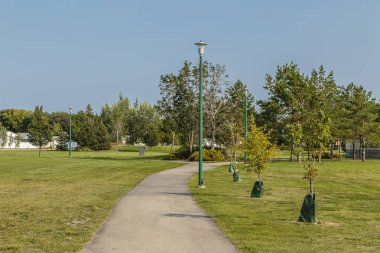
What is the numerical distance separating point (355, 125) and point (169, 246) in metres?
53.6

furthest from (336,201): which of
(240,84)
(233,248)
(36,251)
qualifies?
(240,84)

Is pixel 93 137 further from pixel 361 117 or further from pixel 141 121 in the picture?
pixel 361 117

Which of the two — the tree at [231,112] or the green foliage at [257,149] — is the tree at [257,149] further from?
the tree at [231,112]

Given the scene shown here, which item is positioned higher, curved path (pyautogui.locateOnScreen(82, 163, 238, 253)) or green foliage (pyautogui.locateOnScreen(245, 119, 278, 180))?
green foliage (pyautogui.locateOnScreen(245, 119, 278, 180))

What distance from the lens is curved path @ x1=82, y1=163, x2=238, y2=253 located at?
8.53 metres

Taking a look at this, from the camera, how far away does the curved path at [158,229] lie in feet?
28.0

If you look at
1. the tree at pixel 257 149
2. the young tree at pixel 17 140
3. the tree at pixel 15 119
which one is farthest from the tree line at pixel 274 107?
the tree at pixel 15 119

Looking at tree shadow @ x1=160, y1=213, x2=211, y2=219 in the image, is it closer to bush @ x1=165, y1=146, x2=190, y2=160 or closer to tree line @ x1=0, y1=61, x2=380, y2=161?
tree line @ x1=0, y1=61, x2=380, y2=161

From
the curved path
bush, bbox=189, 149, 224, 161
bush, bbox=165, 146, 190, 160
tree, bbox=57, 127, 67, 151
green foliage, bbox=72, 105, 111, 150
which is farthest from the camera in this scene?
tree, bbox=57, 127, 67, 151

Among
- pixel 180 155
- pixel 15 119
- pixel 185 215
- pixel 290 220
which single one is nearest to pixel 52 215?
pixel 185 215

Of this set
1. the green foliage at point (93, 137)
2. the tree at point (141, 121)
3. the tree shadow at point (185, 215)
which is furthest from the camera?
the tree at point (141, 121)

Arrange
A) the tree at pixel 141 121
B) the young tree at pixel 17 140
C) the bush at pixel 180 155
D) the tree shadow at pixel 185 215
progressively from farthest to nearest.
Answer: the young tree at pixel 17 140, the tree at pixel 141 121, the bush at pixel 180 155, the tree shadow at pixel 185 215

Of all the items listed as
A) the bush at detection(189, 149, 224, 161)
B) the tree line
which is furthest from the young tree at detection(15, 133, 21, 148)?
the bush at detection(189, 149, 224, 161)

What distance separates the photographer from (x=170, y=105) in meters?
58.3
